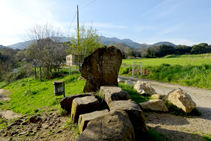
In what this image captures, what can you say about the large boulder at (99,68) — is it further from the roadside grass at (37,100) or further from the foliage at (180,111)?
the foliage at (180,111)

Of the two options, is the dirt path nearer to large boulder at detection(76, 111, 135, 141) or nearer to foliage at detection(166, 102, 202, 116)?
foliage at detection(166, 102, 202, 116)

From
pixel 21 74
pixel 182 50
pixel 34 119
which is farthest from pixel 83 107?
pixel 182 50

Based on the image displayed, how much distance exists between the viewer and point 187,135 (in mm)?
3615

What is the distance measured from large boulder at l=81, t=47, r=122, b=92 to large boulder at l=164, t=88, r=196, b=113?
2.90m

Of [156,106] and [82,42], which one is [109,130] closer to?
[156,106]

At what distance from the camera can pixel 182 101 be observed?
520cm

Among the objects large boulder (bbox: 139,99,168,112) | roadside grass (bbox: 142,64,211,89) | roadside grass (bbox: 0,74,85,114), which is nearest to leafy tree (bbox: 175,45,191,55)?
roadside grass (bbox: 142,64,211,89)

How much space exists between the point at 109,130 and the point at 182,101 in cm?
405

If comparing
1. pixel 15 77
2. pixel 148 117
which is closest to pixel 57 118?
pixel 148 117

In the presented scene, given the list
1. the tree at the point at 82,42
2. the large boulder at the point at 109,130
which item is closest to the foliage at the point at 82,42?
the tree at the point at 82,42

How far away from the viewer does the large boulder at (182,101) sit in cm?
505

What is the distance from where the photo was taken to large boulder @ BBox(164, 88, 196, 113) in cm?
505

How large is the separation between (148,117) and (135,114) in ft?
5.26

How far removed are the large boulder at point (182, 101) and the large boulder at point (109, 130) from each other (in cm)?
345
